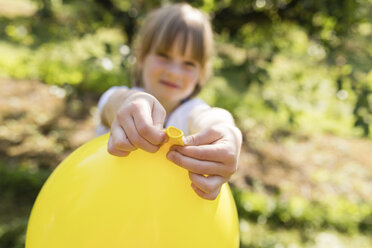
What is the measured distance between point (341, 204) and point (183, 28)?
2.78 meters

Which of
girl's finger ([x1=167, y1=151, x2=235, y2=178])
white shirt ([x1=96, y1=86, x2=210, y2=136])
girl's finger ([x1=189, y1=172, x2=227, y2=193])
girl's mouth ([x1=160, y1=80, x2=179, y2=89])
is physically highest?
Answer: girl's finger ([x1=167, y1=151, x2=235, y2=178])

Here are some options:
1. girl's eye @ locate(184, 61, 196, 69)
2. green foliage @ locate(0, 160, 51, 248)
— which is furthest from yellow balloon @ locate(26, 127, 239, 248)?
green foliage @ locate(0, 160, 51, 248)

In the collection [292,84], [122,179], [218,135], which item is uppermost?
[218,135]

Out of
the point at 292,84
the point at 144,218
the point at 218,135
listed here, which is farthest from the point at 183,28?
the point at 292,84

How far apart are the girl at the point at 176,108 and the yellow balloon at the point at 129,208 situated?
0.17 feet

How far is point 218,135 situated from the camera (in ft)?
3.89

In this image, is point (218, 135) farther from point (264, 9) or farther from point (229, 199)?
point (264, 9)

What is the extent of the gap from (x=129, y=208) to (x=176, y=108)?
1.06 meters

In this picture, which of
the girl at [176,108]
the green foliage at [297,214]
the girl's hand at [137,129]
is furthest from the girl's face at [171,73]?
the green foliage at [297,214]

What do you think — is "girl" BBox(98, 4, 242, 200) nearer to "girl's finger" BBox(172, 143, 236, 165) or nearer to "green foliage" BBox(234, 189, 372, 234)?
"girl's finger" BBox(172, 143, 236, 165)

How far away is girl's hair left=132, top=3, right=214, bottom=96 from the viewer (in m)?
1.92

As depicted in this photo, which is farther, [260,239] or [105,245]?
[260,239]

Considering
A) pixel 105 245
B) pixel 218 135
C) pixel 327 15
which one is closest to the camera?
pixel 105 245

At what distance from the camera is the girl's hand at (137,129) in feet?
3.45
